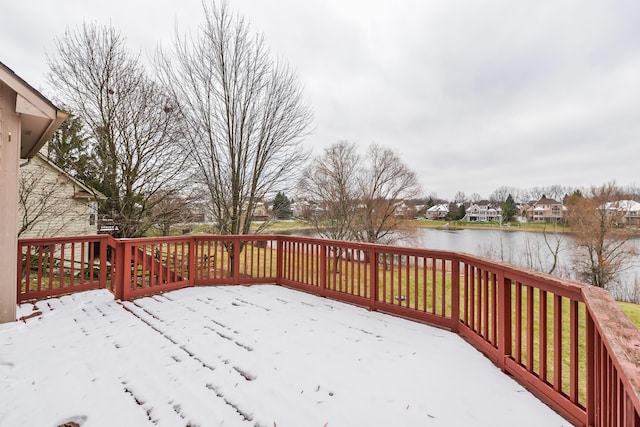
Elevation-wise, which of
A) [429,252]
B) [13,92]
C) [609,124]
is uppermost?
[609,124]

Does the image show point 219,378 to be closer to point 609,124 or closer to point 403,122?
point 403,122

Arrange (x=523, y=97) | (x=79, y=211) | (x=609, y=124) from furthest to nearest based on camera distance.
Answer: (x=609, y=124), (x=523, y=97), (x=79, y=211)

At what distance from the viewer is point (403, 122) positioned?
15914 mm

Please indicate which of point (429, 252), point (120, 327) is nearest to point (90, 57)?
point (120, 327)

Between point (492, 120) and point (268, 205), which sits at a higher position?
point (492, 120)

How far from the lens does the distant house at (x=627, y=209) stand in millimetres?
18666

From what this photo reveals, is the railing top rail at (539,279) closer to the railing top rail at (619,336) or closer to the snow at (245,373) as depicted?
the railing top rail at (619,336)

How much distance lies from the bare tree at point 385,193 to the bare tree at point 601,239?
12.3m

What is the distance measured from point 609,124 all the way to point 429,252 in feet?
57.6

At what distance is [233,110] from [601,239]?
2405 centimetres

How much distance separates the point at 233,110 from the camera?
24.2 feet

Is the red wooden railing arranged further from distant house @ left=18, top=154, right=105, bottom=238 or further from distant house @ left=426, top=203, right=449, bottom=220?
distant house @ left=426, top=203, right=449, bottom=220

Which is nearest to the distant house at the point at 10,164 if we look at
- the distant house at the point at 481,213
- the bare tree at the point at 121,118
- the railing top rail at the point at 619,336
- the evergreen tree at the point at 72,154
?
the bare tree at the point at 121,118

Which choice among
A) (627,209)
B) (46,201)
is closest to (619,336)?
(46,201)
